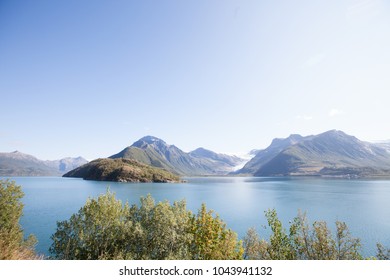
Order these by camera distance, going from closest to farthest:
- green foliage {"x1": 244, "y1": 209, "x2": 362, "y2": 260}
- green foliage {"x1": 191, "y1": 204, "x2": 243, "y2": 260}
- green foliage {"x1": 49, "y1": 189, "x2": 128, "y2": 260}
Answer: green foliage {"x1": 191, "y1": 204, "x2": 243, "y2": 260} < green foliage {"x1": 244, "y1": 209, "x2": 362, "y2": 260} < green foliage {"x1": 49, "y1": 189, "x2": 128, "y2": 260}

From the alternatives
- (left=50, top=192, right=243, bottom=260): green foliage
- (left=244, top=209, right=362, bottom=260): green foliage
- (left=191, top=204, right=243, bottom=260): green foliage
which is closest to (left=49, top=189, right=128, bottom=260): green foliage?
(left=50, top=192, right=243, bottom=260): green foliage

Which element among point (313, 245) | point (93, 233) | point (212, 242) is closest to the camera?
point (212, 242)

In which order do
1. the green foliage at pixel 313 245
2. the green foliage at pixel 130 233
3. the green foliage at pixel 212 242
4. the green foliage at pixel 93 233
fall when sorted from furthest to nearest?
the green foliage at pixel 93 233
the green foliage at pixel 130 233
the green foliage at pixel 313 245
the green foliage at pixel 212 242

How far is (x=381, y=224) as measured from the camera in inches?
2847

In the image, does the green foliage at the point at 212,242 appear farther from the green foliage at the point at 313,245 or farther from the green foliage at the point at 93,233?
the green foliage at the point at 93,233

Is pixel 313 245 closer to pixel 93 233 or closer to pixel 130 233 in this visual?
pixel 130 233

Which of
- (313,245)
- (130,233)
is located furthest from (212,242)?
(313,245)

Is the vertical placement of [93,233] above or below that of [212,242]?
below

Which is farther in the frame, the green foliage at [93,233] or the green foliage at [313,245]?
the green foliage at [93,233]

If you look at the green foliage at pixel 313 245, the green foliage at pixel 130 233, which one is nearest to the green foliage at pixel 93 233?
the green foliage at pixel 130 233

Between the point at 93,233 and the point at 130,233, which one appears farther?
the point at 93,233

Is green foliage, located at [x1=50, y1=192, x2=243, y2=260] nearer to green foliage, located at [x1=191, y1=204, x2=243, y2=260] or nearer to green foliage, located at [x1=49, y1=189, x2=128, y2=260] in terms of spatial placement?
green foliage, located at [x1=49, y1=189, x2=128, y2=260]
